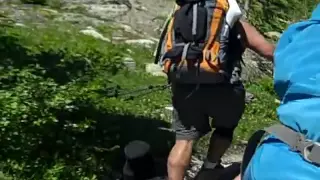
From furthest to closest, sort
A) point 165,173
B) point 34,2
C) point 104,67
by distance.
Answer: point 34,2
point 104,67
point 165,173

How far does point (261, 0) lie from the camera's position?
1088 centimetres

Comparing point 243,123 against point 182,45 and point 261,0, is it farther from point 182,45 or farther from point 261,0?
point 261,0

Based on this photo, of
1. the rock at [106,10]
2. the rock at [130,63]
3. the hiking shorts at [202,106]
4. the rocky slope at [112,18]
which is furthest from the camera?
the rock at [106,10]

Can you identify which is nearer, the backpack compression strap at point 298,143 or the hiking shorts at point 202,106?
the backpack compression strap at point 298,143

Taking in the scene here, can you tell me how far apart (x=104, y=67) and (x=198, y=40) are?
91.1 inches

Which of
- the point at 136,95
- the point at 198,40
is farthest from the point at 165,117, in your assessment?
the point at 198,40

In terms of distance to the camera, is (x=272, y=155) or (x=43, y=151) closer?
(x=272, y=155)

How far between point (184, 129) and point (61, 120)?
92cm

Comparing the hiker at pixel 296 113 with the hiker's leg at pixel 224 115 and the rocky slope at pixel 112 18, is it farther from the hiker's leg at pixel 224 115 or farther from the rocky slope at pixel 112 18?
the rocky slope at pixel 112 18

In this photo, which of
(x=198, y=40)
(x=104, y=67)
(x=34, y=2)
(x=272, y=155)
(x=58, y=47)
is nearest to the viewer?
(x=272, y=155)

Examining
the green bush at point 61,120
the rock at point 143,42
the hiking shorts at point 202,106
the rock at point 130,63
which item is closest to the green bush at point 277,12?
the rock at point 143,42

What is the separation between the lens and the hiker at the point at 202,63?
4.97 metres

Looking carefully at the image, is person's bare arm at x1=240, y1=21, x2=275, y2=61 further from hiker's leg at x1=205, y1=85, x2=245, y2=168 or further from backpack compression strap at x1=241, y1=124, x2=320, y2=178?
backpack compression strap at x1=241, y1=124, x2=320, y2=178

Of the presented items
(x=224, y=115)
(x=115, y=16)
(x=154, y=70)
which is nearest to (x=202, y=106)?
(x=224, y=115)
